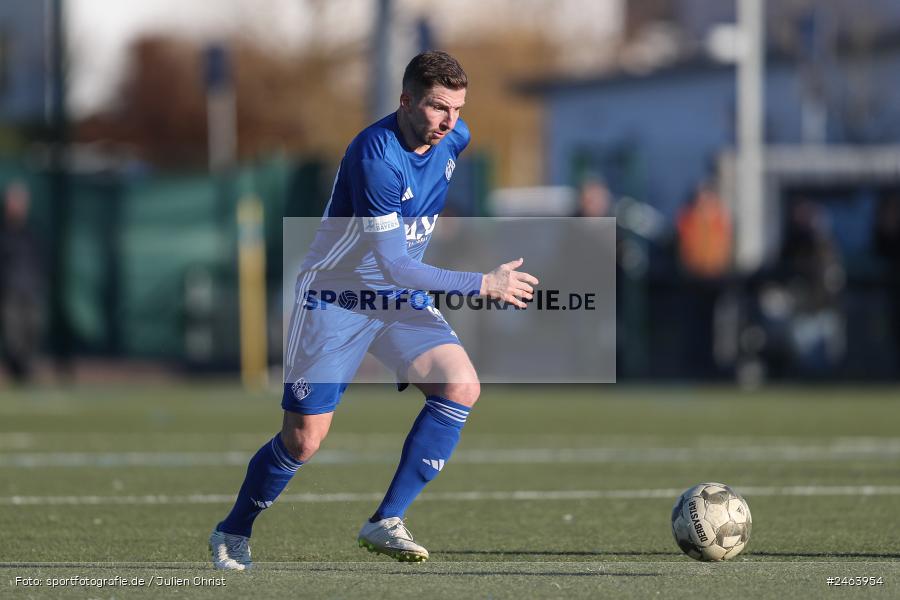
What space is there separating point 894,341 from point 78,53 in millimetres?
29464

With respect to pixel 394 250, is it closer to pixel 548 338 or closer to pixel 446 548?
pixel 446 548

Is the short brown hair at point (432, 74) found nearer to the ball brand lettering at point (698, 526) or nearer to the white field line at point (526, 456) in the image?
the ball brand lettering at point (698, 526)

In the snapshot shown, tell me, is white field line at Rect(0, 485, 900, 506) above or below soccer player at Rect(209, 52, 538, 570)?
below

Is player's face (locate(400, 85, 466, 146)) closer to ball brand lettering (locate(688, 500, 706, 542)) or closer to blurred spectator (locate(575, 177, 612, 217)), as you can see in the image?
ball brand lettering (locate(688, 500, 706, 542))

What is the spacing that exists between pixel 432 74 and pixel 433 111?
0.49 feet

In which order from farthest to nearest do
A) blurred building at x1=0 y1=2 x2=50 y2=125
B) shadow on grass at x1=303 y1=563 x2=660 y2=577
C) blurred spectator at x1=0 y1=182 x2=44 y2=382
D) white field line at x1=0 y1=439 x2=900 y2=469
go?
1. blurred building at x1=0 y1=2 x2=50 y2=125
2. blurred spectator at x1=0 y1=182 x2=44 y2=382
3. white field line at x1=0 y1=439 x2=900 y2=469
4. shadow on grass at x1=303 y1=563 x2=660 y2=577

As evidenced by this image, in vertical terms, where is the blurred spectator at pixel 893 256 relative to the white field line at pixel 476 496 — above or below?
above

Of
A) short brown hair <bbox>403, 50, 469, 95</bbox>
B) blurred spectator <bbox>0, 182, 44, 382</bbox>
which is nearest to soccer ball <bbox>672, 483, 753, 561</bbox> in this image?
short brown hair <bbox>403, 50, 469, 95</bbox>

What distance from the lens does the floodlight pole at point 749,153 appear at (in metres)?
23.5

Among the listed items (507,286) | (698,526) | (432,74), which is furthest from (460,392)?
(432,74)

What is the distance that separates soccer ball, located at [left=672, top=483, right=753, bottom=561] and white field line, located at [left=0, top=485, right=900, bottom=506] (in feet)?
8.34

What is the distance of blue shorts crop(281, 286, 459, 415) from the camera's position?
688 centimetres

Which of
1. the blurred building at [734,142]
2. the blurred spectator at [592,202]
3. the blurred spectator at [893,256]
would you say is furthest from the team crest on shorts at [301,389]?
the blurred spectator at [893,256]

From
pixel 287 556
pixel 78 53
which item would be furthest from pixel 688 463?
pixel 78 53
